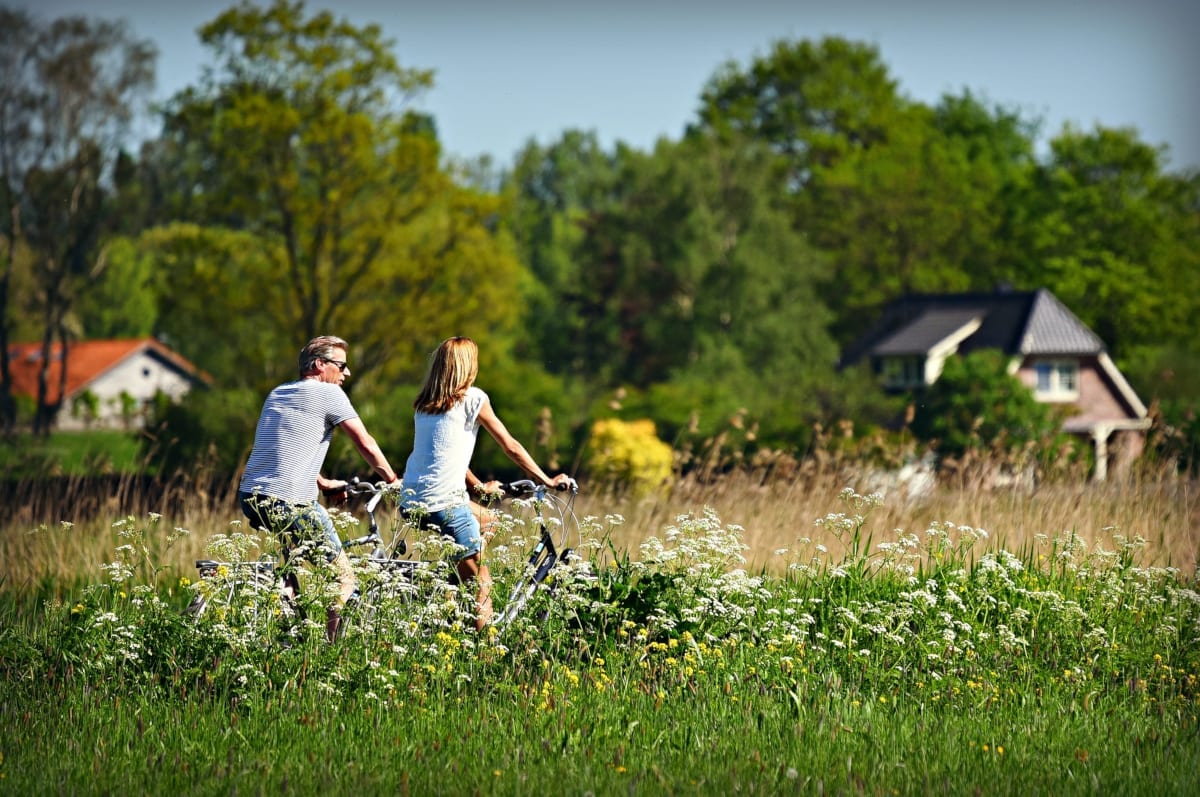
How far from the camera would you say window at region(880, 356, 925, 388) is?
48.5m

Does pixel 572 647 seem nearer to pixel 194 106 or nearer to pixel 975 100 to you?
pixel 194 106

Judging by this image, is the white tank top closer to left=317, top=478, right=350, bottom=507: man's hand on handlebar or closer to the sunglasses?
left=317, top=478, right=350, bottom=507: man's hand on handlebar

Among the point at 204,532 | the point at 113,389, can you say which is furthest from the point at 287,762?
the point at 113,389

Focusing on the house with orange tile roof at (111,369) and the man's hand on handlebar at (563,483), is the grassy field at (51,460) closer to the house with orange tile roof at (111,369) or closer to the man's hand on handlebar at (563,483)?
the man's hand on handlebar at (563,483)

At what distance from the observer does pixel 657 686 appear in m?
5.98

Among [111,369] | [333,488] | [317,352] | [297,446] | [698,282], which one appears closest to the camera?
[297,446]

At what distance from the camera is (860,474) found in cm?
1054

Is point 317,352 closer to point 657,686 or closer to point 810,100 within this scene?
point 657,686

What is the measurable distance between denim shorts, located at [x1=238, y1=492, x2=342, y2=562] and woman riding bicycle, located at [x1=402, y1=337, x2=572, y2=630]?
0.53 m

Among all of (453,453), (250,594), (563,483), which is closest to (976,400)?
(563,483)

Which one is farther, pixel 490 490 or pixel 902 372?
pixel 902 372

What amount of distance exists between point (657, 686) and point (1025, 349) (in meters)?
43.5

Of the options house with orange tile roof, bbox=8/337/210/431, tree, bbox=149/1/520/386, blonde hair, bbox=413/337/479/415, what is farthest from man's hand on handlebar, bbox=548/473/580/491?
house with orange tile roof, bbox=8/337/210/431

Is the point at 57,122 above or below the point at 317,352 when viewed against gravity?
above
